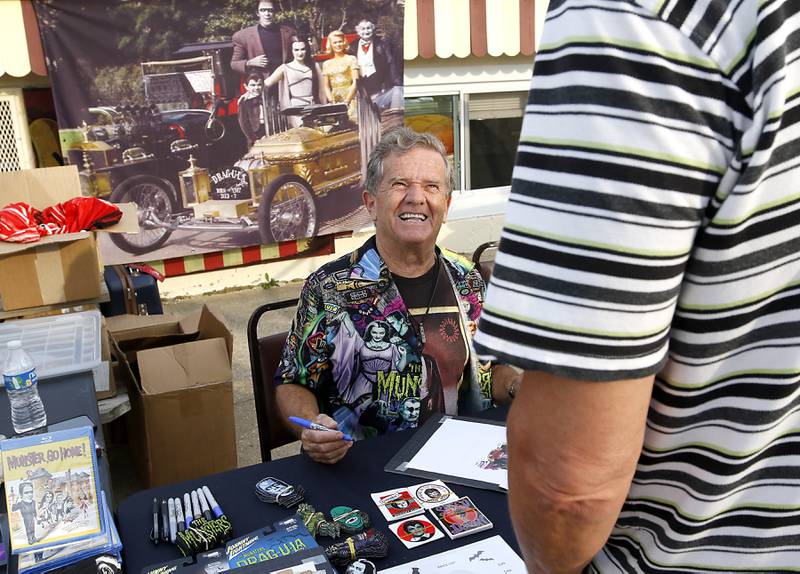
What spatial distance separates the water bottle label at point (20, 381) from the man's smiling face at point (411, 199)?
114 cm

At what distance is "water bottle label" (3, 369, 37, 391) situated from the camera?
5.16ft

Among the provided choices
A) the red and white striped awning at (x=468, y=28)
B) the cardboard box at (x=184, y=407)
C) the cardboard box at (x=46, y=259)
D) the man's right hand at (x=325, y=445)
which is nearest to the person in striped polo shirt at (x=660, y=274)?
the man's right hand at (x=325, y=445)

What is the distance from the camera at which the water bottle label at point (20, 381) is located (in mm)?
1574

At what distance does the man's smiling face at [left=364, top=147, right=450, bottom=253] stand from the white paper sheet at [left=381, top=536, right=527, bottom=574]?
3.66 feet

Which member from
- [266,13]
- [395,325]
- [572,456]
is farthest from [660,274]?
[266,13]

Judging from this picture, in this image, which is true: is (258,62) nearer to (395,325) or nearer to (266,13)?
(266,13)

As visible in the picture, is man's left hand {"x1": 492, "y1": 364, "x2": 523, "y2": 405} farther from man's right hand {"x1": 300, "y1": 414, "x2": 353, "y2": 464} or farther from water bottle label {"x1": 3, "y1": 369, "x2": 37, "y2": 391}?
water bottle label {"x1": 3, "y1": 369, "x2": 37, "y2": 391}

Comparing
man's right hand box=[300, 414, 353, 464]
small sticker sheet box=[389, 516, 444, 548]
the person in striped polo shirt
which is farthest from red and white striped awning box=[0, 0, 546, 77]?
the person in striped polo shirt

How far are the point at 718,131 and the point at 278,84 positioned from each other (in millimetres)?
5485

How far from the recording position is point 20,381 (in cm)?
159

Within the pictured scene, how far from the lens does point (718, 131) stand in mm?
517

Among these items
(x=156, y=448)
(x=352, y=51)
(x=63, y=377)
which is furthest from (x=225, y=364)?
(x=352, y=51)

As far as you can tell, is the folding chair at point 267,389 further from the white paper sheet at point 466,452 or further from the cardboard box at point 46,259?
the cardboard box at point 46,259

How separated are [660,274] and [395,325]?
159 cm
